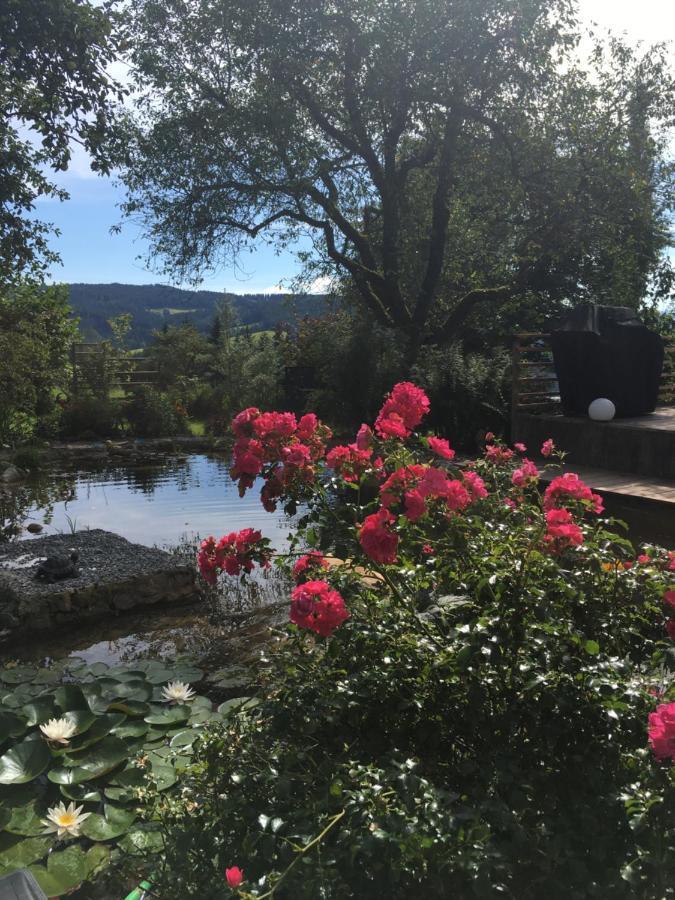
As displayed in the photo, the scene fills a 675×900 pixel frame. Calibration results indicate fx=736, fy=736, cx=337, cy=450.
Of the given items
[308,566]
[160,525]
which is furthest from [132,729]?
[160,525]

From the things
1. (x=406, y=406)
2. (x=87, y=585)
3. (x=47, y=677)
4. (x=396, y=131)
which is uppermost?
(x=396, y=131)

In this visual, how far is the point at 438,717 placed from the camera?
1.99 m

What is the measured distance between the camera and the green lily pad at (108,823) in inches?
93.2

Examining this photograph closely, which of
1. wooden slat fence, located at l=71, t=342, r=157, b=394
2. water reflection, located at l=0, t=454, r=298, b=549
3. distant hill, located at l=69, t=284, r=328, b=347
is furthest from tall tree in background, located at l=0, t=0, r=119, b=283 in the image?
distant hill, located at l=69, t=284, r=328, b=347

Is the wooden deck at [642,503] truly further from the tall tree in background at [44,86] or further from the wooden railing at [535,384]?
the tall tree in background at [44,86]

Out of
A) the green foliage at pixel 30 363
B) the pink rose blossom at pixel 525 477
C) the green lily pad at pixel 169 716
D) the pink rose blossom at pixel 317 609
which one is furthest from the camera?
the green foliage at pixel 30 363

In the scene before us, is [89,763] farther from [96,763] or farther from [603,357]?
[603,357]

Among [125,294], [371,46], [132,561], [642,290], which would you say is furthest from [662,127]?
[125,294]

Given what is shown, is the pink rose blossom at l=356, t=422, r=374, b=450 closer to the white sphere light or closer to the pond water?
the pond water

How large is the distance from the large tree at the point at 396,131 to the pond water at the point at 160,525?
472cm

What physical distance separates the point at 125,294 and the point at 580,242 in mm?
78235

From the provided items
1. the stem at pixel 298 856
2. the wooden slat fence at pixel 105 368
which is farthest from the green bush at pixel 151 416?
the stem at pixel 298 856

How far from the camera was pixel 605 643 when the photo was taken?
2.05m

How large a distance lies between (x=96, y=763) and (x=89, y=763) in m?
0.03
